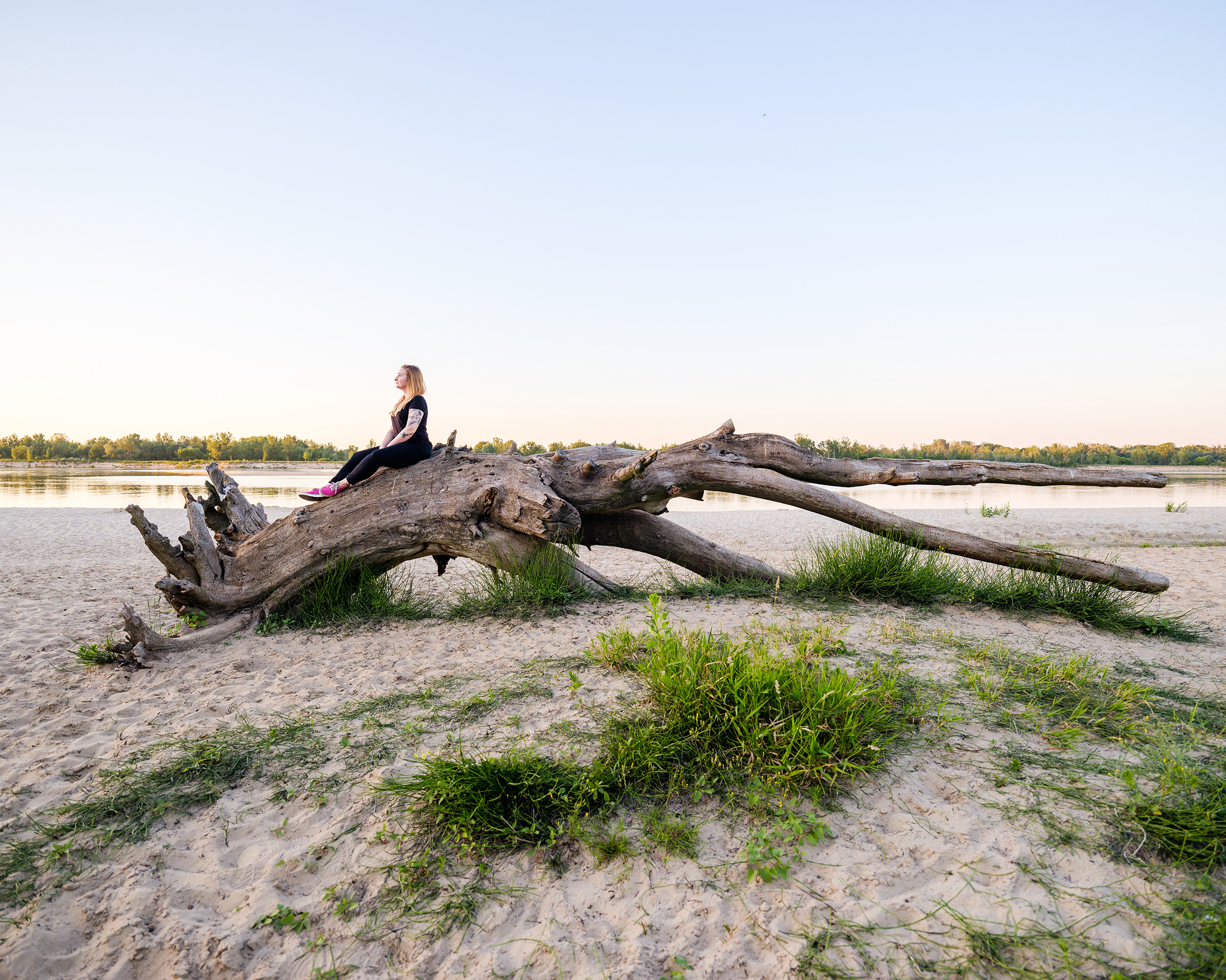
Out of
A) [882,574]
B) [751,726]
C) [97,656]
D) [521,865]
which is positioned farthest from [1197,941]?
[97,656]

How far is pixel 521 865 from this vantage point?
2.51 m

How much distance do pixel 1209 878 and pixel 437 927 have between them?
260 cm

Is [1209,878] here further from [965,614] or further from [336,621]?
[336,621]

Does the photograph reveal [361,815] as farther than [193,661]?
No

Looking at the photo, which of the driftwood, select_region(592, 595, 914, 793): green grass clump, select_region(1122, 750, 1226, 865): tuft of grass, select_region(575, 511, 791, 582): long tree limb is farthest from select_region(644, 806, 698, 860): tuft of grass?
select_region(575, 511, 791, 582): long tree limb

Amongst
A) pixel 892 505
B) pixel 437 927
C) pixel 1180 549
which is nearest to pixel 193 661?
pixel 437 927

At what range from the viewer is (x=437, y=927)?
7.38ft

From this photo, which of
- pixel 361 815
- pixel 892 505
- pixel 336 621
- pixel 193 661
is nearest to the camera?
pixel 361 815

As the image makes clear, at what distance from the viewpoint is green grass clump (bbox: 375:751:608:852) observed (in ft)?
8.58

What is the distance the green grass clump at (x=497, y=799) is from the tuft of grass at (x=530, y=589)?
9.91 ft

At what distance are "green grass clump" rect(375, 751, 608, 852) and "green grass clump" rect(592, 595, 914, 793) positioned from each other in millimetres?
184

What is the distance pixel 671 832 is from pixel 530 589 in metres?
3.66

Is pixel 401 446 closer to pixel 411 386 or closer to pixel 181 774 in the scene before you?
pixel 411 386

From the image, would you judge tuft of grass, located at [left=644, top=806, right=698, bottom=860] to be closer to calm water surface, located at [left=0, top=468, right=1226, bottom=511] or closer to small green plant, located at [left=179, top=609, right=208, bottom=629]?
small green plant, located at [left=179, top=609, right=208, bottom=629]
